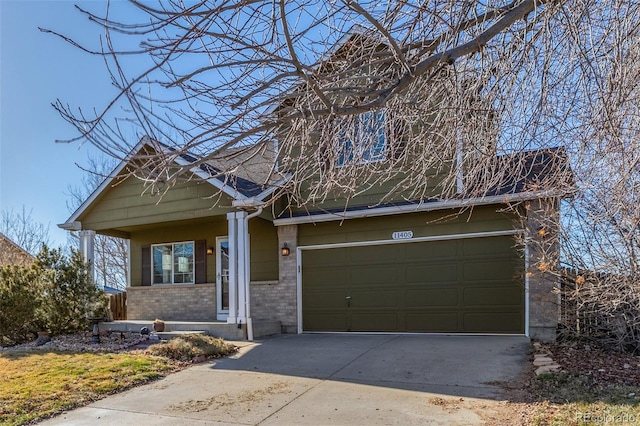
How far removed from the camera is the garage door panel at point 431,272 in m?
9.47

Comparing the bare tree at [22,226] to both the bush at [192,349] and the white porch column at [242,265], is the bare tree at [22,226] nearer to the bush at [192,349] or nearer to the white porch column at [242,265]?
the white porch column at [242,265]

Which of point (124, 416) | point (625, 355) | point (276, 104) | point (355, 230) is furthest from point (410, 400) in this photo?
point (355, 230)

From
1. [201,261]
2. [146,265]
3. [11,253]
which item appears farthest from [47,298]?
[11,253]

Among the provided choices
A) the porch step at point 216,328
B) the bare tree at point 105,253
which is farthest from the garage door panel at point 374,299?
the bare tree at point 105,253

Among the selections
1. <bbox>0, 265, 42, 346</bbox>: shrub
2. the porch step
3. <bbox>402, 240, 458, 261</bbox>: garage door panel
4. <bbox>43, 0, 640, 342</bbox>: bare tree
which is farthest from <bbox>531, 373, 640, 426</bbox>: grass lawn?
<bbox>0, 265, 42, 346</bbox>: shrub

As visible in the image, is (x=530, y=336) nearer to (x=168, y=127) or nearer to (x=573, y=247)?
(x=573, y=247)

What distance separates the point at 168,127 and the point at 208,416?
3.04m

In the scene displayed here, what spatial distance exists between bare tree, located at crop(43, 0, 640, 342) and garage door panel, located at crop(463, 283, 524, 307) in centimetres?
373

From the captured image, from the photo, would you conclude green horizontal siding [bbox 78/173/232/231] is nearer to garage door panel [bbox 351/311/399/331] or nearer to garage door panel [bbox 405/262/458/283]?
garage door panel [bbox 351/311/399/331]

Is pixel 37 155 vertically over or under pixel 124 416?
over

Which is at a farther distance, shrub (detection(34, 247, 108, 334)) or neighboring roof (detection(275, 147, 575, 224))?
shrub (detection(34, 247, 108, 334))

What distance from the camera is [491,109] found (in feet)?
14.8

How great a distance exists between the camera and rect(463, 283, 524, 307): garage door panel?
8883 mm

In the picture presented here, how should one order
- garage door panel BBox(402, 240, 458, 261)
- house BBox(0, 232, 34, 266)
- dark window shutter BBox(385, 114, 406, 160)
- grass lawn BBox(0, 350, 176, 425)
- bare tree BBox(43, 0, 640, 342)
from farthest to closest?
house BBox(0, 232, 34, 266) < garage door panel BBox(402, 240, 458, 261) < grass lawn BBox(0, 350, 176, 425) < dark window shutter BBox(385, 114, 406, 160) < bare tree BBox(43, 0, 640, 342)
